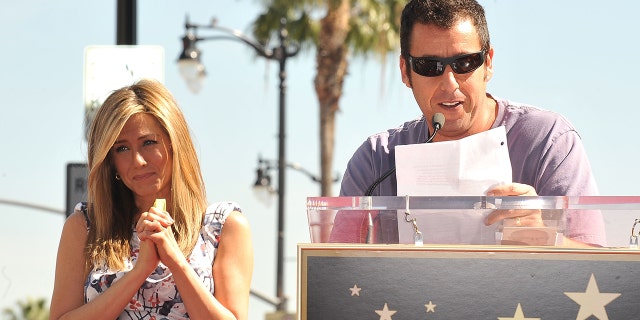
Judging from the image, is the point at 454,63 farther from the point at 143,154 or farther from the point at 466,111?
the point at 143,154

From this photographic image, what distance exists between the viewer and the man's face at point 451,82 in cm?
278

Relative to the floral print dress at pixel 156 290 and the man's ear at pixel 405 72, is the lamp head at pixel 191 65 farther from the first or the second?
the man's ear at pixel 405 72

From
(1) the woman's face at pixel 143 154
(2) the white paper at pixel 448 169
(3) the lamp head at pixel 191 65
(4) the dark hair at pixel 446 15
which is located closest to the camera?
(2) the white paper at pixel 448 169

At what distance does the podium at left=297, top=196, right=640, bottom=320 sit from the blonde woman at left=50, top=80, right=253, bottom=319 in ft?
2.97

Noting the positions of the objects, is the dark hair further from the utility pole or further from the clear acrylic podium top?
the utility pole

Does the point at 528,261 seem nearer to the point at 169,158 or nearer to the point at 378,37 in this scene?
the point at 169,158

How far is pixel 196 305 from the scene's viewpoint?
3051mm

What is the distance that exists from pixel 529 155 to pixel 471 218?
65 centimetres

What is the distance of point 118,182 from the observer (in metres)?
3.50

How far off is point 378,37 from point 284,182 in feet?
25.4

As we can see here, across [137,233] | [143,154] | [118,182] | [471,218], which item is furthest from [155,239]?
[471,218]

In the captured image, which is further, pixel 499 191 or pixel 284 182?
pixel 284 182

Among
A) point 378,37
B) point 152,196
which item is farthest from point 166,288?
point 378,37

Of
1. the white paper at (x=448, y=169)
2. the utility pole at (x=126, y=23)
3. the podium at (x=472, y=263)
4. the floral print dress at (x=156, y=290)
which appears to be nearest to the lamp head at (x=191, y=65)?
the utility pole at (x=126, y=23)
